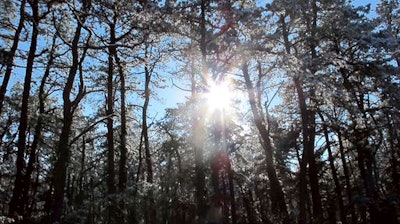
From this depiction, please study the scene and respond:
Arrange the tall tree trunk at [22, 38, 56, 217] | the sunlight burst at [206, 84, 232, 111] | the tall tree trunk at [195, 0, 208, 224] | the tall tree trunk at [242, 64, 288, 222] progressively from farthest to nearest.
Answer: the sunlight burst at [206, 84, 232, 111] < the tall tree trunk at [22, 38, 56, 217] < the tall tree trunk at [242, 64, 288, 222] < the tall tree trunk at [195, 0, 208, 224]

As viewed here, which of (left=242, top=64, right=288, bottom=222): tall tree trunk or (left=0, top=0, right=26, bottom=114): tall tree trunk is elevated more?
(left=0, top=0, right=26, bottom=114): tall tree trunk

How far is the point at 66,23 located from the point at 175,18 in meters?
7.23

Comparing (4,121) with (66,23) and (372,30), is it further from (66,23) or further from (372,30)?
(372,30)

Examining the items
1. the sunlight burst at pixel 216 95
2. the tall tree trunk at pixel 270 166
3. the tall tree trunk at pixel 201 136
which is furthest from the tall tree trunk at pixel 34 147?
the tall tree trunk at pixel 270 166

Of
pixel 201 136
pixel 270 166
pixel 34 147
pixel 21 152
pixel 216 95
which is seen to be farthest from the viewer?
pixel 34 147

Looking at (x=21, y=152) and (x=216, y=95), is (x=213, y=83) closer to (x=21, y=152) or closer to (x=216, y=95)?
(x=216, y=95)

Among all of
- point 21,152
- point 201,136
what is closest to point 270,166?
point 201,136

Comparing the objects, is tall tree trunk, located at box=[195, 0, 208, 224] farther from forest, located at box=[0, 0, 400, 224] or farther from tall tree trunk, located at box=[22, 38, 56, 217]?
tall tree trunk, located at box=[22, 38, 56, 217]

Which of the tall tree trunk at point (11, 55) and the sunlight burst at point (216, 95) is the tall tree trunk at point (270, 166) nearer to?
the sunlight burst at point (216, 95)

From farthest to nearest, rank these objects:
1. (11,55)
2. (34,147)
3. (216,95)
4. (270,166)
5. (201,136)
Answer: (34,147)
(201,136)
(270,166)
(216,95)
(11,55)

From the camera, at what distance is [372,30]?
15.9m

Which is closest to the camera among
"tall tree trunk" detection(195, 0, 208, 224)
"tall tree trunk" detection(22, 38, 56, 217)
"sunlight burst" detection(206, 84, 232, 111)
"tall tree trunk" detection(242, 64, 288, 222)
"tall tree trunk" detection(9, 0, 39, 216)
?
"tall tree trunk" detection(9, 0, 39, 216)

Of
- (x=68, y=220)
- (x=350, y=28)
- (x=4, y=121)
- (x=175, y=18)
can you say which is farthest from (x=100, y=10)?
(x=4, y=121)

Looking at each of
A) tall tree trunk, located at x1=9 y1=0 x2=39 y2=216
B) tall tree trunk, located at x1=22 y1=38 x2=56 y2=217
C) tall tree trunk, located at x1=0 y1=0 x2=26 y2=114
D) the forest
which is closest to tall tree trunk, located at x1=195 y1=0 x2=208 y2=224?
the forest
